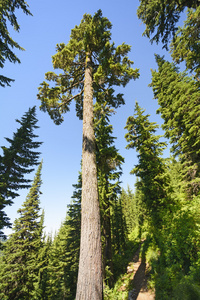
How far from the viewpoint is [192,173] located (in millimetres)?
11078

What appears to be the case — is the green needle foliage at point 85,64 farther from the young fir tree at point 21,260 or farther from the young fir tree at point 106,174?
the young fir tree at point 21,260

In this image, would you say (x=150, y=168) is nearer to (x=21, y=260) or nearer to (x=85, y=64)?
(x=85, y=64)

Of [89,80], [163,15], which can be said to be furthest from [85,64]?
[163,15]

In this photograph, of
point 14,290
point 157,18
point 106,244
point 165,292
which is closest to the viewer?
point 165,292

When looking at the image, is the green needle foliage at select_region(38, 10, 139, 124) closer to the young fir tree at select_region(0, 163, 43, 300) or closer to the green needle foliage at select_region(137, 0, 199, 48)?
the green needle foliage at select_region(137, 0, 199, 48)

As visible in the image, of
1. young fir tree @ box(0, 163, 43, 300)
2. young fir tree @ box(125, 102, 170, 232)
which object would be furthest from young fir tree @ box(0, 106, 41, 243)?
young fir tree @ box(125, 102, 170, 232)

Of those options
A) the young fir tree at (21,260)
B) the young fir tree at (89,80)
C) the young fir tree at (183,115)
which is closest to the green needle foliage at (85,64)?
the young fir tree at (89,80)

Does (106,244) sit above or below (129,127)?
below

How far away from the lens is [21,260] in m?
14.9

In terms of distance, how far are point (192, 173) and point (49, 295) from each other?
106 feet

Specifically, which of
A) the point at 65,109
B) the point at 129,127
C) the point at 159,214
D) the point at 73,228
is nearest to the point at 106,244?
the point at 159,214

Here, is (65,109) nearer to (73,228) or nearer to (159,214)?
(159,214)

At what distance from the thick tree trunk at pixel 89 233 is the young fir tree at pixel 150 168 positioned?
8.52 metres

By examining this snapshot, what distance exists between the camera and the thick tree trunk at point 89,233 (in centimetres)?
288
